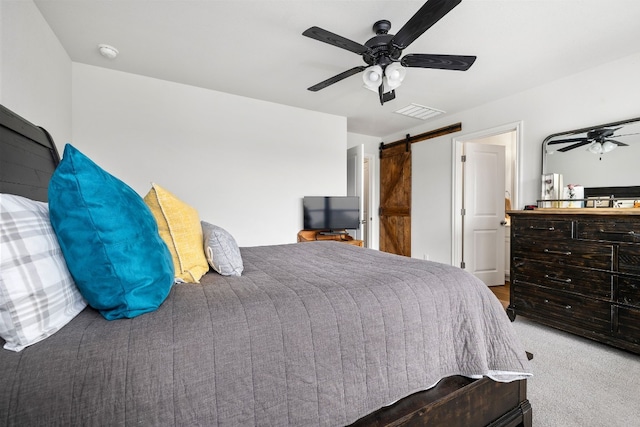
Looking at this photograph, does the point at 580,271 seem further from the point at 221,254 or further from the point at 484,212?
the point at 221,254

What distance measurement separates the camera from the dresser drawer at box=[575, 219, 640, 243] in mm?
2019

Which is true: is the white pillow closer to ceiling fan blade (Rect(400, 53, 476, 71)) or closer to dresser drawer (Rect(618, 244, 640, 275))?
ceiling fan blade (Rect(400, 53, 476, 71))

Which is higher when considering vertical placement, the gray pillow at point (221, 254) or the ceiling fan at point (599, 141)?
the ceiling fan at point (599, 141)

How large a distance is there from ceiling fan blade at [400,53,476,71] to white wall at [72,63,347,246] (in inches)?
83.8

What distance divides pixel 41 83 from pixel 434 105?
→ 4105 millimetres

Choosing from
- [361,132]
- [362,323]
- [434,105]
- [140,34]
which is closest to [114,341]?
[362,323]

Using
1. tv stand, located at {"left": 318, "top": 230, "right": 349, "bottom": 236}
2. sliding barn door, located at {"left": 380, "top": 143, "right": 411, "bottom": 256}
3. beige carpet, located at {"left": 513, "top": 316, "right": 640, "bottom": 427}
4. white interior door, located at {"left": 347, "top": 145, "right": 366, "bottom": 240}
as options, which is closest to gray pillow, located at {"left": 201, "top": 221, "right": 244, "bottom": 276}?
beige carpet, located at {"left": 513, "top": 316, "right": 640, "bottom": 427}

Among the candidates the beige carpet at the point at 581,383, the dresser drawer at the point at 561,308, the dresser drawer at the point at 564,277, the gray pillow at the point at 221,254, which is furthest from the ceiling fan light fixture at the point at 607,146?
the gray pillow at the point at 221,254

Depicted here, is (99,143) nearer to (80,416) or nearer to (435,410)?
(80,416)

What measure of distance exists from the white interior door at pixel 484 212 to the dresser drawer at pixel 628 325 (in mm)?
1924

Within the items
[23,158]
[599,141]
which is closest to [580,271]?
[599,141]

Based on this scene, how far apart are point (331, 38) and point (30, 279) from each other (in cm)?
191

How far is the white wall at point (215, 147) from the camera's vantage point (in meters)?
2.83

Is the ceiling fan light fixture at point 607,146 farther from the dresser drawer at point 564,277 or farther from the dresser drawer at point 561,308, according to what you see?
the dresser drawer at point 561,308
